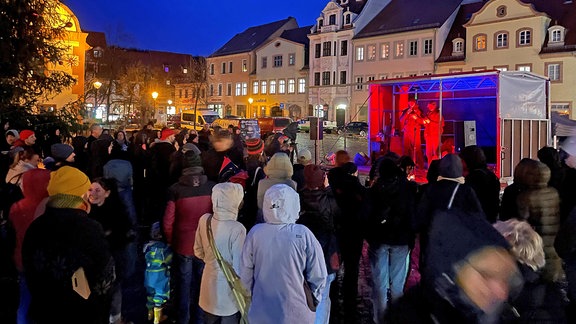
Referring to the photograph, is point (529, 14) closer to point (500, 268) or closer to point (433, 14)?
point (433, 14)

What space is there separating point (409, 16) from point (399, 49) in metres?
3.52

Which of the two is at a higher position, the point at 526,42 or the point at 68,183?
the point at 526,42

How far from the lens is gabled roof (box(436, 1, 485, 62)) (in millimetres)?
44625

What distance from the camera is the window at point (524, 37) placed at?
39812 millimetres

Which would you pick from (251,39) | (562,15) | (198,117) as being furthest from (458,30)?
(251,39)

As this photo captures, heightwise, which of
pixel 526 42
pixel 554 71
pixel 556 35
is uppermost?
pixel 556 35

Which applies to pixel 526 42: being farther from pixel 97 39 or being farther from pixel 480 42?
pixel 97 39

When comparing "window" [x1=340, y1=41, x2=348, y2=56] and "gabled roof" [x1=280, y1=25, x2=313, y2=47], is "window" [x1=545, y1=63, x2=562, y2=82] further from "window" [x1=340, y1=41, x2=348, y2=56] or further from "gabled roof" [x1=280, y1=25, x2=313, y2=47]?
"gabled roof" [x1=280, y1=25, x2=313, y2=47]

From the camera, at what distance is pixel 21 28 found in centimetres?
1355

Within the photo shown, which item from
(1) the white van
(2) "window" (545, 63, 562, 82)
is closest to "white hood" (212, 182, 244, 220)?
(1) the white van

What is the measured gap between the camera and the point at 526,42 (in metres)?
40.0

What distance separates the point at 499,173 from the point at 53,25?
43.7 ft

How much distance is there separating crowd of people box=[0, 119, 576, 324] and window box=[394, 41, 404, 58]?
42.4 metres

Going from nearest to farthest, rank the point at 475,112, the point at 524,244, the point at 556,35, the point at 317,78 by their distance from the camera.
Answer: the point at 524,244
the point at 475,112
the point at 556,35
the point at 317,78
